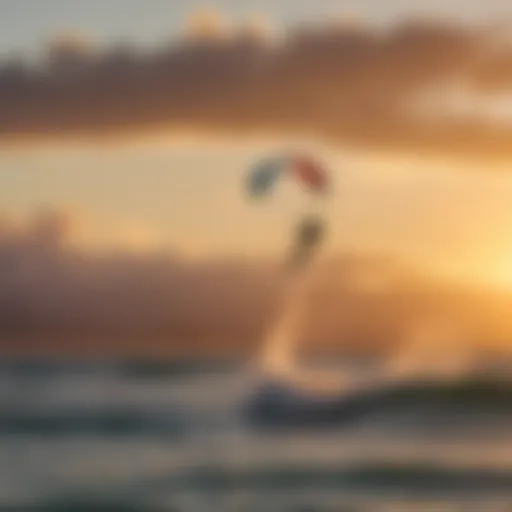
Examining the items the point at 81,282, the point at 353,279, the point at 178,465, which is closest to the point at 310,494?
the point at 178,465

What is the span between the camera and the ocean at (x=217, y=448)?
1093mm

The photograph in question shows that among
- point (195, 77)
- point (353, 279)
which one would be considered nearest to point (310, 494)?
point (353, 279)

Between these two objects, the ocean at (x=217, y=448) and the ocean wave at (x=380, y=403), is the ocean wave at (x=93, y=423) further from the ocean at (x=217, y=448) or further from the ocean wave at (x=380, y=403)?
the ocean wave at (x=380, y=403)

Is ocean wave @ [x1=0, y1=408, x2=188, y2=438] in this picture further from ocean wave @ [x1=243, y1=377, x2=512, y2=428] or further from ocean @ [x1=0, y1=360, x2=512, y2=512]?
ocean wave @ [x1=243, y1=377, x2=512, y2=428]

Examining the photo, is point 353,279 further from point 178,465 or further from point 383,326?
point 178,465

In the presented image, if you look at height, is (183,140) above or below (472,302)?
above

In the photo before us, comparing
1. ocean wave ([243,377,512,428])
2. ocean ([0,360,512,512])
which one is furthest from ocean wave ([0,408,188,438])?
ocean wave ([243,377,512,428])

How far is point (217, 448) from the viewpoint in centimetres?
110

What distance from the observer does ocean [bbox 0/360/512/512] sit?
1.09 m

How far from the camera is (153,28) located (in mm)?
1175

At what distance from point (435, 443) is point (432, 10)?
57 cm

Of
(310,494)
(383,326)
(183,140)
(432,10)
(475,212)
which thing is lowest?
(310,494)

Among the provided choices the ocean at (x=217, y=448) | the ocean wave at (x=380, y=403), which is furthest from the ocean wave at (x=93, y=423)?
the ocean wave at (x=380, y=403)

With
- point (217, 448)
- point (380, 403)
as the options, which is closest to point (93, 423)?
point (217, 448)
